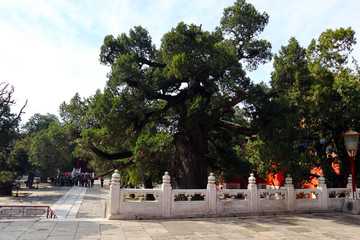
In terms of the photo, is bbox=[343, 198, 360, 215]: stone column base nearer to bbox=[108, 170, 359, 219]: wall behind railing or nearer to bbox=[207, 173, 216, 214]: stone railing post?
bbox=[108, 170, 359, 219]: wall behind railing

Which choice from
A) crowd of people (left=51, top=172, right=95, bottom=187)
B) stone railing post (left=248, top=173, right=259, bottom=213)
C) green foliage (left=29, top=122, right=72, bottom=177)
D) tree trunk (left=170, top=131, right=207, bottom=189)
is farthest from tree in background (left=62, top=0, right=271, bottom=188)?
crowd of people (left=51, top=172, right=95, bottom=187)

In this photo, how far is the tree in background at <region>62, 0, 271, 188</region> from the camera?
11.3m

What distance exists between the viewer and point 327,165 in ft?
47.2

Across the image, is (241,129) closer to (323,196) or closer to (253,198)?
(253,198)

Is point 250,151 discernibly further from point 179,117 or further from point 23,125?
point 23,125

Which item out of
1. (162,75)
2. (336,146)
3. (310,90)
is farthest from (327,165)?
(162,75)

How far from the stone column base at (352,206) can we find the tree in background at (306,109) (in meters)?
2.11

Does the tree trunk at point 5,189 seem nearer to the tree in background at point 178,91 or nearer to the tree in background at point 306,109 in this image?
the tree in background at point 178,91

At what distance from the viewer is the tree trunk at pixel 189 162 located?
43.5 feet

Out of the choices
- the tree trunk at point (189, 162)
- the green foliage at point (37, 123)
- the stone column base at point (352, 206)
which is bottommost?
the stone column base at point (352, 206)

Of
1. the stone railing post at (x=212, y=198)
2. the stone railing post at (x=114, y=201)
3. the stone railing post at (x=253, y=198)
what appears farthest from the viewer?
the stone railing post at (x=253, y=198)

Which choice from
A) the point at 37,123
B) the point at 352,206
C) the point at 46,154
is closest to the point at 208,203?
the point at 352,206


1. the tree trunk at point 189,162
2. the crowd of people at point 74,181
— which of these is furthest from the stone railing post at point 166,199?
the crowd of people at point 74,181

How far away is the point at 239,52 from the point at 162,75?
16.6 feet
